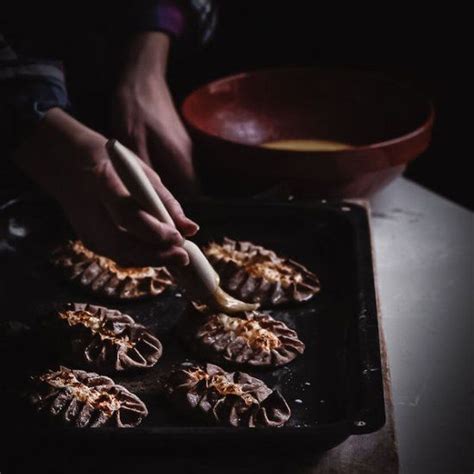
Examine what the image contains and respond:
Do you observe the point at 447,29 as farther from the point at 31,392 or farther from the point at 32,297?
the point at 31,392

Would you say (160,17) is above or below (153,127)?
above

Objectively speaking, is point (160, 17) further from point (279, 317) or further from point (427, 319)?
point (427, 319)

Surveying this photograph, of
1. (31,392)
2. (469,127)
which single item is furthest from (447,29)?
(31,392)

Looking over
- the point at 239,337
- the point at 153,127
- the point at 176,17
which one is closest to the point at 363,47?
the point at 176,17

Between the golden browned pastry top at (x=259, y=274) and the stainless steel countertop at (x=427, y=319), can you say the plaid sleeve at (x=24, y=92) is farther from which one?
the stainless steel countertop at (x=427, y=319)

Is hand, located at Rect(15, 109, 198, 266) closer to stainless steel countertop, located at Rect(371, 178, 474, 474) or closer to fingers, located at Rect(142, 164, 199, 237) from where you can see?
fingers, located at Rect(142, 164, 199, 237)

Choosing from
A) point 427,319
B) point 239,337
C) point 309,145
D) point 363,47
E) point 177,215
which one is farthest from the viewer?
point 363,47

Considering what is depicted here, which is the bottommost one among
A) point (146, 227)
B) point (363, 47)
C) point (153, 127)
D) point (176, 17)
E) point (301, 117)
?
point (363, 47)

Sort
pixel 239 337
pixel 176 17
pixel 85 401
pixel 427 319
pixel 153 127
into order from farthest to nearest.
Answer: pixel 176 17 → pixel 153 127 → pixel 427 319 → pixel 239 337 → pixel 85 401
